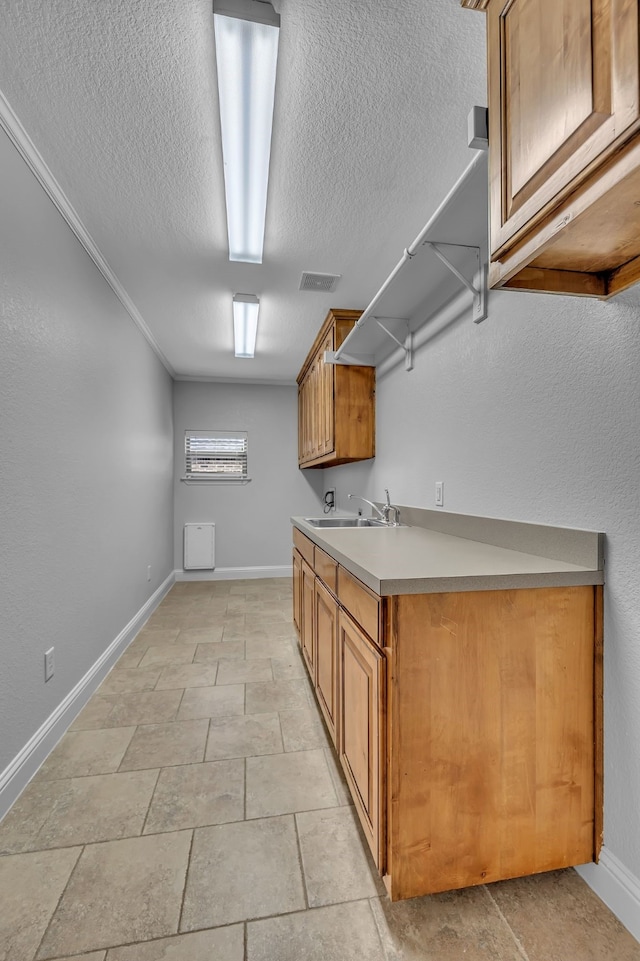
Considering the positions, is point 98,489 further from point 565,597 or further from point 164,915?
point 565,597

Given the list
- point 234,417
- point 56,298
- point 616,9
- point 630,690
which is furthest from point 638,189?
point 234,417

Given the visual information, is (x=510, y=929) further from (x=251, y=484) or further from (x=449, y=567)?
(x=251, y=484)

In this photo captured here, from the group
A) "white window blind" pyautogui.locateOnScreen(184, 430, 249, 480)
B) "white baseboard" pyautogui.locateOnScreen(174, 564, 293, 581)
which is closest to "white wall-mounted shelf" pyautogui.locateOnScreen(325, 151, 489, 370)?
"white window blind" pyautogui.locateOnScreen(184, 430, 249, 480)

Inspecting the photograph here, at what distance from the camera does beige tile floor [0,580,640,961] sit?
3.66 feet

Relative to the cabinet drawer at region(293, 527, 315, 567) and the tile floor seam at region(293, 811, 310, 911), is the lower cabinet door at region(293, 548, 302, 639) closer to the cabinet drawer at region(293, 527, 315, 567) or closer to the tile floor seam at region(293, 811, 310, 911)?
the cabinet drawer at region(293, 527, 315, 567)

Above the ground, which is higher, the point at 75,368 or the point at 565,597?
the point at 75,368

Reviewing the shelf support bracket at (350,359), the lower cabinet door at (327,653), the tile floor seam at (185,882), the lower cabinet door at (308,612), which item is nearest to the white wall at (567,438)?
the lower cabinet door at (327,653)

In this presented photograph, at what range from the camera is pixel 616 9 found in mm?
735

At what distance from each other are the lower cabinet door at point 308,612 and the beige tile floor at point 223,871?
0.92ft

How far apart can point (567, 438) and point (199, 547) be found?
467 centimetres

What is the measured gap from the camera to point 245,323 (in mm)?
3559

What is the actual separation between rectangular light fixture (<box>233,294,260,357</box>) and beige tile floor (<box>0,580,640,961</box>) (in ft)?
8.53

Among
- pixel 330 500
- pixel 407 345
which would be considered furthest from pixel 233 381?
pixel 407 345

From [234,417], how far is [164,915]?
15.8ft
